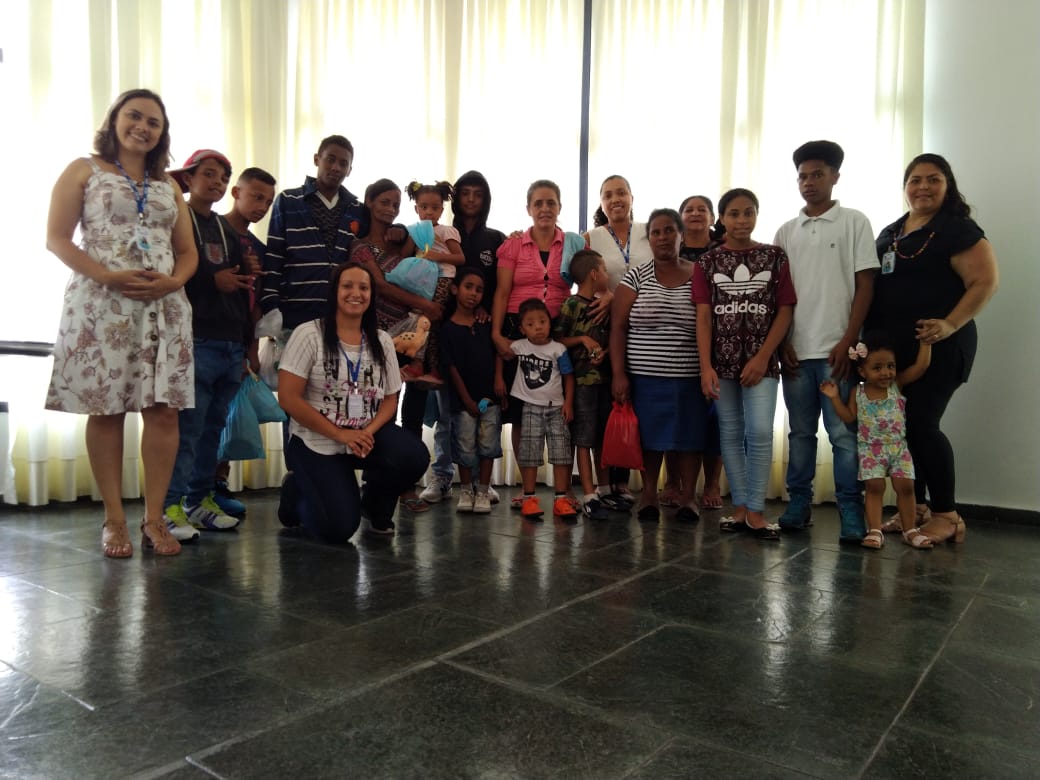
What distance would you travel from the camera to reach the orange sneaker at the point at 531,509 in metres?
3.40

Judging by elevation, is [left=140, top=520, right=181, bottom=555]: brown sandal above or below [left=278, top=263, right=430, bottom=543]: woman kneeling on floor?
below

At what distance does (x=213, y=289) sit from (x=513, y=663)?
200cm

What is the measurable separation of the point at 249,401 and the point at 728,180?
275cm

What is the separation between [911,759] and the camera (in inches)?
50.2

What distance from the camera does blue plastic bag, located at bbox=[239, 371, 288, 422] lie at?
10.8ft

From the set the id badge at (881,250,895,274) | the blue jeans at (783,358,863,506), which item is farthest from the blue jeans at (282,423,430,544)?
the id badge at (881,250,895,274)

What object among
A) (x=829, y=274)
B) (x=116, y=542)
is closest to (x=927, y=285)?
(x=829, y=274)

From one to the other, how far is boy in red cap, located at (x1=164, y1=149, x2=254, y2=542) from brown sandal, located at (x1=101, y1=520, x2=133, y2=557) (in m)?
0.21

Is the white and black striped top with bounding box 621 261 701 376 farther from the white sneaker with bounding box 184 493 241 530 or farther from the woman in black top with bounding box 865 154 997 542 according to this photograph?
the white sneaker with bounding box 184 493 241 530

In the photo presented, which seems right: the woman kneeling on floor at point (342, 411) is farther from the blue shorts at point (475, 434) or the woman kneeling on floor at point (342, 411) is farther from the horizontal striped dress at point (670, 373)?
the horizontal striped dress at point (670, 373)

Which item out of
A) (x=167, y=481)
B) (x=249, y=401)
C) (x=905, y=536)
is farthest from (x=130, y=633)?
(x=905, y=536)

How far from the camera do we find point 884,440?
3021 mm

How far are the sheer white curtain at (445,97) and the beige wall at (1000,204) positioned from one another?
21 cm

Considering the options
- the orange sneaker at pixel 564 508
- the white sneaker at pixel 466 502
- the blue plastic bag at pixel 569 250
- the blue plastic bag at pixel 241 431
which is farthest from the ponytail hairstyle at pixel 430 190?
the orange sneaker at pixel 564 508
